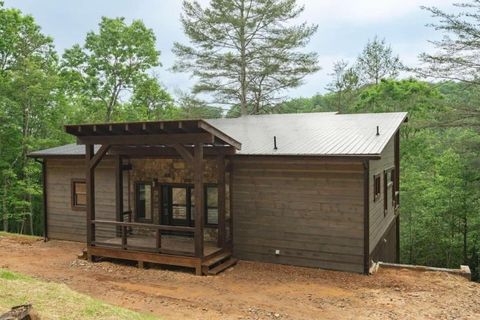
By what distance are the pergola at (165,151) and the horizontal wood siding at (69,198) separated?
164 centimetres

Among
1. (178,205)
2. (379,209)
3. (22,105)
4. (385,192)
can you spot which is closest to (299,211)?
(379,209)

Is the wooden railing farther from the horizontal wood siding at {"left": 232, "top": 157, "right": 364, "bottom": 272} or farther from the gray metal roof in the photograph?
the gray metal roof

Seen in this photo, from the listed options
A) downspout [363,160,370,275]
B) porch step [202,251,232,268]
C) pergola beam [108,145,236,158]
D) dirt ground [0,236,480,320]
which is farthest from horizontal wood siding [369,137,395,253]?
pergola beam [108,145,236,158]

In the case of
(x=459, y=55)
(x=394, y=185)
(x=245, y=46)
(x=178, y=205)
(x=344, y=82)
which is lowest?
(x=178, y=205)

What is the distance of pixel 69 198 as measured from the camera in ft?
41.2

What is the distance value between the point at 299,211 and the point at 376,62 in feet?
66.2

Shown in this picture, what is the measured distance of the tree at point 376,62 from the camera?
25766mm

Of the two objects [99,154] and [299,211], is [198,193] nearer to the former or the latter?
[299,211]

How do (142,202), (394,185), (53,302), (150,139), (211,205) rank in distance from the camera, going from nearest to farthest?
(53,302) → (150,139) → (211,205) → (142,202) → (394,185)

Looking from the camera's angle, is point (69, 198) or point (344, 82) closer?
point (69, 198)


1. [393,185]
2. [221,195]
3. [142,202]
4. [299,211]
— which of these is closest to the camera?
[299,211]

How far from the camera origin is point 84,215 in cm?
1231

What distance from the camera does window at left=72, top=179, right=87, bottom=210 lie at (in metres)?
12.3

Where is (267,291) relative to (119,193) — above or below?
below
